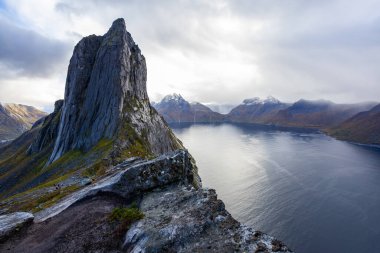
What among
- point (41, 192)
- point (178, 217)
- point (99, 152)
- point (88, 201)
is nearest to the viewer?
point (178, 217)

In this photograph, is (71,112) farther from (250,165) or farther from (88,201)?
(250,165)

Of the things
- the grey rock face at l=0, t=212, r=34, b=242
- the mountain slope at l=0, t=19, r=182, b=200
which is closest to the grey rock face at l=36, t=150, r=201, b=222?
the grey rock face at l=0, t=212, r=34, b=242

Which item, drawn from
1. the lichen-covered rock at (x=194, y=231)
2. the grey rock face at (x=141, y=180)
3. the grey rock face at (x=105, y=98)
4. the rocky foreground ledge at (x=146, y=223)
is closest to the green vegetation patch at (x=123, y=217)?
the rocky foreground ledge at (x=146, y=223)

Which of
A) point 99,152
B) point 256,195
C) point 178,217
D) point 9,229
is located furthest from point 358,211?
point 9,229

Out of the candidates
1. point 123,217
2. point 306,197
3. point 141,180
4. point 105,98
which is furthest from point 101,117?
point 306,197

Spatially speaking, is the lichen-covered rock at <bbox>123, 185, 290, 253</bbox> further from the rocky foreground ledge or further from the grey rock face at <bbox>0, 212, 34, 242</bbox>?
the grey rock face at <bbox>0, 212, 34, 242</bbox>

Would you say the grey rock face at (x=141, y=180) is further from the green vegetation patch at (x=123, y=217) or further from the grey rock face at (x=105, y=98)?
the grey rock face at (x=105, y=98)

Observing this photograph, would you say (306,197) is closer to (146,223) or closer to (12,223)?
(146,223)
